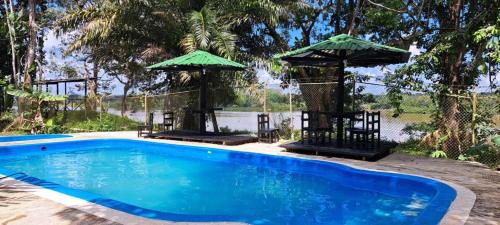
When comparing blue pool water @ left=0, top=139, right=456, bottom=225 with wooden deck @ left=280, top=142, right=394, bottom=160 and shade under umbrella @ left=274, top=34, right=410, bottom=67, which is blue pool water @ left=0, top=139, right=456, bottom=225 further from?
shade under umbrella @ left=274, top=34, right=410, bottom=67

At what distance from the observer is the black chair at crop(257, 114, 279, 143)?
35.8 feet

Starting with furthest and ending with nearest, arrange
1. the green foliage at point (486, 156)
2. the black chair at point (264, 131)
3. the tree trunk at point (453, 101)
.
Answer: the black chair at point (264, 131)
the tree trunk at point (453, 101)
the green foliage at point (486, 156)

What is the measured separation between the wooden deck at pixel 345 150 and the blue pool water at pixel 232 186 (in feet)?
2.56

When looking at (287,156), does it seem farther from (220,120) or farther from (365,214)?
(220,120)

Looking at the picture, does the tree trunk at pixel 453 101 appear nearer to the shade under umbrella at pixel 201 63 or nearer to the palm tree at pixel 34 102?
the shade under umbrella at pixel 201 63

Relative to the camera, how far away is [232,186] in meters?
7.22

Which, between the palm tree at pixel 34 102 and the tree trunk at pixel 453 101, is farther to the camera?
the palm tree at pixel 34 102

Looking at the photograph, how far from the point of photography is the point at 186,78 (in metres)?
13.6

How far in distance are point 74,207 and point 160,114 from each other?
1159 centimetres

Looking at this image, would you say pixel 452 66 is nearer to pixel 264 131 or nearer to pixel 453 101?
pixel 453 101

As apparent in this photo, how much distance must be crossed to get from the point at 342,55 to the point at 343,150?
2164 millimetres

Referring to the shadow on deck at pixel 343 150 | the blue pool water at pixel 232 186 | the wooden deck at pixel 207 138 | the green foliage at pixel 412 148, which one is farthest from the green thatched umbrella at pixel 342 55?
the wooden deck at pixel 207 138

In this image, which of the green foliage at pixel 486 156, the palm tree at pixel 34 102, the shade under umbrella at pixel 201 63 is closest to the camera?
the green foliage at pixel 486 156

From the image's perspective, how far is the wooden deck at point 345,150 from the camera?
8.12m
